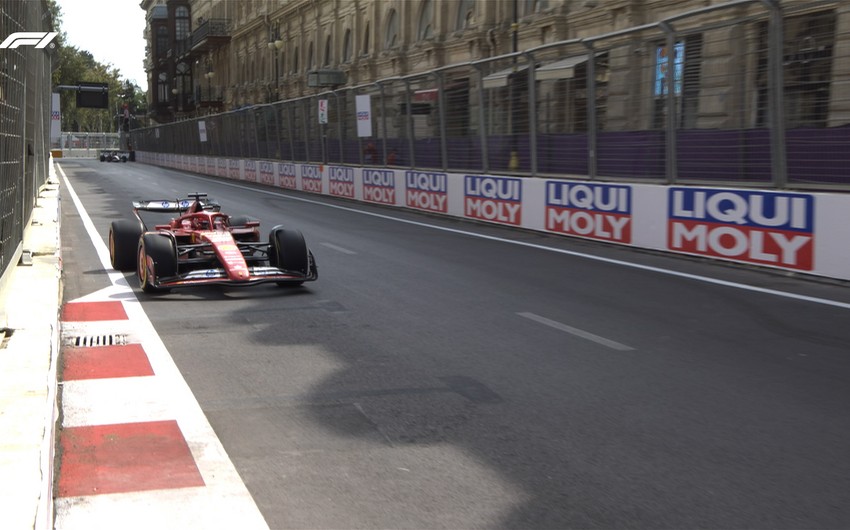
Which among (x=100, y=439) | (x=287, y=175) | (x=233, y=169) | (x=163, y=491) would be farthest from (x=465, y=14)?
(x=163, y=491)

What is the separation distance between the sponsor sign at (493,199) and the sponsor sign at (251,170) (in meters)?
20.1

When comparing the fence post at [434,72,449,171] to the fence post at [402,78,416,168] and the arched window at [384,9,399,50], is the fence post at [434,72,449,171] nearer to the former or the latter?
the fence post at [402,78,416,168]

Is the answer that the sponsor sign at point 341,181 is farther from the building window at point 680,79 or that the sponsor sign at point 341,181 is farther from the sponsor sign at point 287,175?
the building window at point 680,79

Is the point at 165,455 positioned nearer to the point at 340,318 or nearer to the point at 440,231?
the point at 340,318

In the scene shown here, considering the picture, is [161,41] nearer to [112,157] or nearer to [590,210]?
[112,157]

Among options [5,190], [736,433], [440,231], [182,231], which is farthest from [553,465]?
[440,231]

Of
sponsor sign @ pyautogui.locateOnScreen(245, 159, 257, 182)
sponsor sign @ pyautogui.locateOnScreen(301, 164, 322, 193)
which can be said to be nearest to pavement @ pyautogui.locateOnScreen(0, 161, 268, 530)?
sponsor sign @ pyautogui.locateOnScreen(301, 164, 322, 193)

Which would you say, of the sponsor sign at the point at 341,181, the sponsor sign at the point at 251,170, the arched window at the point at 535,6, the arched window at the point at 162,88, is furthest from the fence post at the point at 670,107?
the arched window at the point at 162,88

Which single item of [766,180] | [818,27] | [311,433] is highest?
[818,27]

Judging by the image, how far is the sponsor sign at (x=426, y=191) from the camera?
69.4 ft

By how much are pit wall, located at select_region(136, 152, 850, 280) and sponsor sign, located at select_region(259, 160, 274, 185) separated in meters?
13.1

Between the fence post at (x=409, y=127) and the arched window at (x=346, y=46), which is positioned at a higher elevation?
the arched window at (x=346, y=46)

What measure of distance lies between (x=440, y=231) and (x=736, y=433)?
41.2 feet

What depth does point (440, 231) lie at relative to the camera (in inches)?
697
